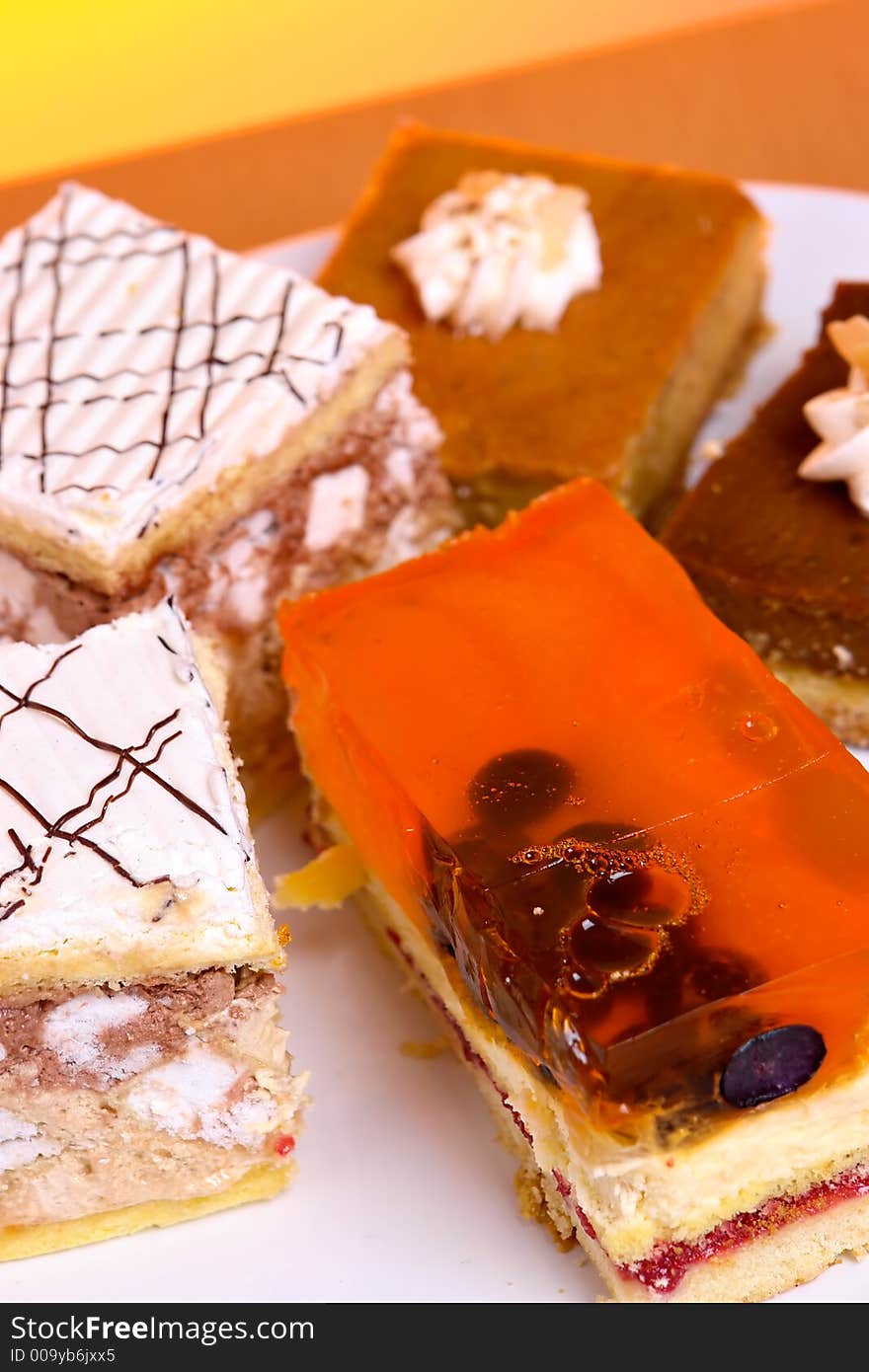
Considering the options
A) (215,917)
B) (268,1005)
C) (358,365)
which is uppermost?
(358,365)

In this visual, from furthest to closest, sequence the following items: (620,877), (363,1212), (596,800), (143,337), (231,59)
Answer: (231,59) → (143,337) → (363,1212) → (596,800) → (620,877)

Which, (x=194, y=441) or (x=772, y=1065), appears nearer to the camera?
(x=772, y=1065)

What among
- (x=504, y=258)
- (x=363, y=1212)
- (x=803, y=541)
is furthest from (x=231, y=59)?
(x=363, y=1212)

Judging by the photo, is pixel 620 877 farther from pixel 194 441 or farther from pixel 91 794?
pixel 194 441

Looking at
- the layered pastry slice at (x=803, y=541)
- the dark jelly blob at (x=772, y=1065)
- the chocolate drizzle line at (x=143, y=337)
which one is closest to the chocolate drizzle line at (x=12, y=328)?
the chocolate drizzle line at (x=143, y=337)

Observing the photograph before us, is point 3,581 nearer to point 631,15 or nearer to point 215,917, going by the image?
point 215,917

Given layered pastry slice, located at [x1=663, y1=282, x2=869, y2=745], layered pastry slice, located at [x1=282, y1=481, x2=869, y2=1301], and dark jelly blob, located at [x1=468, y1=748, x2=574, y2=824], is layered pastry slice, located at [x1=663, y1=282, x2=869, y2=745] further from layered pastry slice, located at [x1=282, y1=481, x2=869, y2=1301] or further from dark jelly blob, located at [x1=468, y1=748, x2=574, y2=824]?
dark jelly blob, located at [x1=468, y1=748, x2=574, y2=824]
